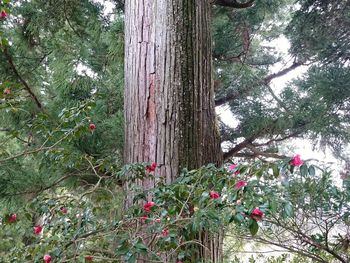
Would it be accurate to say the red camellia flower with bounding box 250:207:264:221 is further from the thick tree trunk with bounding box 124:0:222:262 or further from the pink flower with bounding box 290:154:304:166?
the thick tree trunk with bounding box 124:0:222:262

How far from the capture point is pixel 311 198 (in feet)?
4.05

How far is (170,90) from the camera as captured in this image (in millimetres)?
1562

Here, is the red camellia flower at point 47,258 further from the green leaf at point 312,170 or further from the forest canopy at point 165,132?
the green leaf at point 312,170

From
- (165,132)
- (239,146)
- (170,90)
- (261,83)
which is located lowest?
(165,132)

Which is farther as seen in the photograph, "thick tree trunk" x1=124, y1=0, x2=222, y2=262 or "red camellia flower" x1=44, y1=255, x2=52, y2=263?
"thick tree trunk" x1=124, y1=0, x2=222, y2=262

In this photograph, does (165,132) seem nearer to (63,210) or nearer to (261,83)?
(63,210)

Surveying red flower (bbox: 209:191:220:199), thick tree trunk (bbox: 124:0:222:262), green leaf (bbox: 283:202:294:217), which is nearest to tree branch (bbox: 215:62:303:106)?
thick tree trunk (bbox: 124:0:222:262)

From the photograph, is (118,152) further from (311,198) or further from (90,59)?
(311,198)

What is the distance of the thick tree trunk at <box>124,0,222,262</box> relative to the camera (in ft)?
5.03

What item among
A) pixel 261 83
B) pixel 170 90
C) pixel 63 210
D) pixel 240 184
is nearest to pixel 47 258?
pixel 63 210

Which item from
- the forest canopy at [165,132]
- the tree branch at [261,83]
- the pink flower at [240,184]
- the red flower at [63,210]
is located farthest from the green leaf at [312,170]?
the tree branch at [261,83]

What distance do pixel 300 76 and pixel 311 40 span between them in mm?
370

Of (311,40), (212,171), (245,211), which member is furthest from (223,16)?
(245,211)

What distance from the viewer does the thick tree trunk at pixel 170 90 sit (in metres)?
1.53
